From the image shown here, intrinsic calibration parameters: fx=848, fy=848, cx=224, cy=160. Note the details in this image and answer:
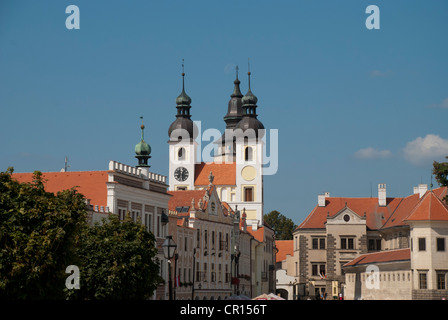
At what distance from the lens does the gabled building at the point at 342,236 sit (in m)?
112

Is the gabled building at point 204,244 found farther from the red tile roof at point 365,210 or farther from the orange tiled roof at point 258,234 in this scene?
the orange tiled roof at point 258,234

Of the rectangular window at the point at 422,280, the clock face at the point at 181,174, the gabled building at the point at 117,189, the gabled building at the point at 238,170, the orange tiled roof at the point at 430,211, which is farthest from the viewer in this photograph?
the clock face at the point at 181,174

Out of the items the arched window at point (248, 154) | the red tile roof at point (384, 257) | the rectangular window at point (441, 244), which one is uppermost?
the arched window at point (248, 154)

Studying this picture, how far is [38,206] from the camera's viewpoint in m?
34.5

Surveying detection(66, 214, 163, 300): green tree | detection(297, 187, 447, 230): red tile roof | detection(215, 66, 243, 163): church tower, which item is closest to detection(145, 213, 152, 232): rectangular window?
detection(66, 214, 163, 300): green tree

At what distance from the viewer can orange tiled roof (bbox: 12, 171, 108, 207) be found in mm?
69562

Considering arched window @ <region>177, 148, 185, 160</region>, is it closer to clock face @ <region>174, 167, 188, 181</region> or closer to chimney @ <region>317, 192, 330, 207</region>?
clock face @ <region>174, 167, 188, 181</region>

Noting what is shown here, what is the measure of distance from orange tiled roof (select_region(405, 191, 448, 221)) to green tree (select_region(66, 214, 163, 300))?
1625 inches

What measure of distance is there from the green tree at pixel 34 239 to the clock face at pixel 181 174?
124 meters

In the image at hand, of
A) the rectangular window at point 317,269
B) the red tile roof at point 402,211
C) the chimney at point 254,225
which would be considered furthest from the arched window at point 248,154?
the red tile roof at point 402,211

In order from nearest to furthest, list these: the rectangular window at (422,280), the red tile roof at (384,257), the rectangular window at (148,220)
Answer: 1. the rectangular window at (148,220)
2. the rectangular window at (422,280)
3. the red tile roof at (384,257)

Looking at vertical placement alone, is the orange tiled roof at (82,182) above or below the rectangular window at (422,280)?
above

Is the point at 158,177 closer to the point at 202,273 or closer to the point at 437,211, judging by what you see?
the point at 202,273
